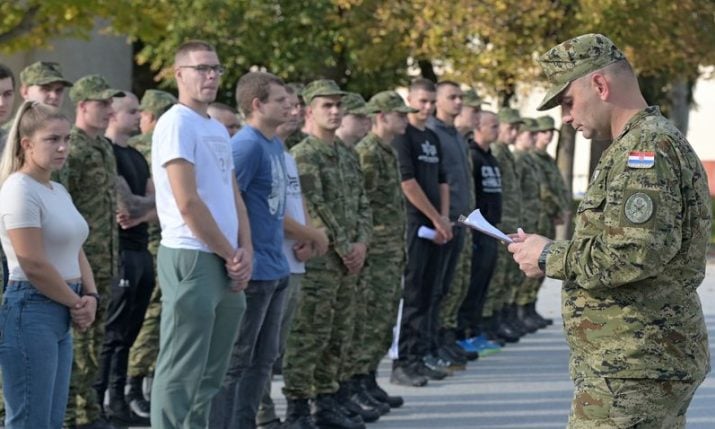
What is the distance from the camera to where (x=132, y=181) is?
30.2ft

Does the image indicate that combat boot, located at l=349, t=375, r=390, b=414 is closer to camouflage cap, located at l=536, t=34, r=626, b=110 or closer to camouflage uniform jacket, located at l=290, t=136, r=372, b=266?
camouflage uniform jacket, located at l=290, t=136, r=372, b=266

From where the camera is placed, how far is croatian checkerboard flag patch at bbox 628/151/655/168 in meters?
4.67

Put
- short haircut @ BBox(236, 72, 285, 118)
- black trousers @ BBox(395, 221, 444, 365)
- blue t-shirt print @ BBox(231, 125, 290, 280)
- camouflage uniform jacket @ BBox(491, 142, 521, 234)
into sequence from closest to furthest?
blue t-shirt print @ BBox(231, 125, 290, 280) → short haircut @ BBox(236, 72, 285, 118) → black trousers @ BBox(395, 221, 444, 365) → camouflage uniform jacket @ BBox(491, 142, 521, 234)

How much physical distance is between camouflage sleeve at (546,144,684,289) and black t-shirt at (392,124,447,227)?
20.4 ft

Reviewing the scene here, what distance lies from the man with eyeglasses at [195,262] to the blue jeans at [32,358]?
51 centimetres

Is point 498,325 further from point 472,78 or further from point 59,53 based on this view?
point 59,53

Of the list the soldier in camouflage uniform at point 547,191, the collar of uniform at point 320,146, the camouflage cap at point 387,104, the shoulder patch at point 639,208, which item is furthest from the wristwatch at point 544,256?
the soldier in camouflage uniform at point 547,191

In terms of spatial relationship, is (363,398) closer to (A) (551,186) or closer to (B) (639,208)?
(B) (639,208)

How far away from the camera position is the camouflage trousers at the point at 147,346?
371 inches

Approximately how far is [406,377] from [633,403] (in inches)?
250

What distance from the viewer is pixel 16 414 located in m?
5.99

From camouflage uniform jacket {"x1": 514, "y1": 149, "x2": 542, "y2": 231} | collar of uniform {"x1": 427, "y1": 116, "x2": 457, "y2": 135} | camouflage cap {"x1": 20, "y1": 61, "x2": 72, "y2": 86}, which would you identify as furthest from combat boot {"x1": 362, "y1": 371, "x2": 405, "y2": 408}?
camouflage uniform jacket {"x1": 514, "y1": 149, "x2": 542, "y2": 231}

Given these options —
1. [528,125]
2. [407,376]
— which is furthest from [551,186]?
[407,376]

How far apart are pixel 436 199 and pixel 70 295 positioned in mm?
5373
